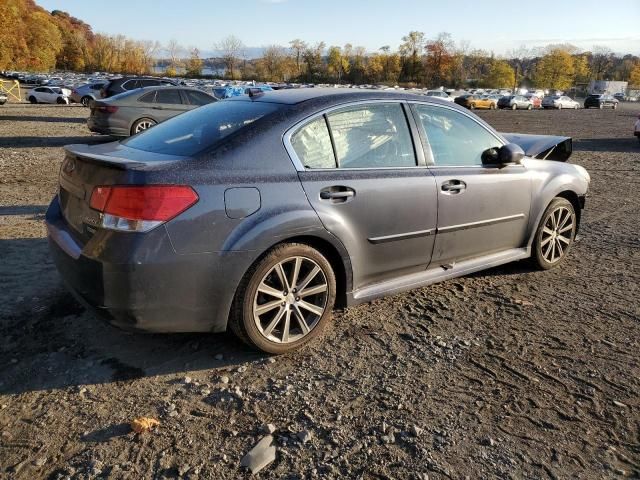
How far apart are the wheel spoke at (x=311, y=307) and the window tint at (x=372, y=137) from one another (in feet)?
3.04

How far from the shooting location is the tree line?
109812 mm

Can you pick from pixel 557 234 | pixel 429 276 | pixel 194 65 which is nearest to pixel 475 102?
pixel 557 234

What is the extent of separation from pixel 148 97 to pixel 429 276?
11.6 m

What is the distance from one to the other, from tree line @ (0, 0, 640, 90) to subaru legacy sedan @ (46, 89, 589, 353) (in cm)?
10588

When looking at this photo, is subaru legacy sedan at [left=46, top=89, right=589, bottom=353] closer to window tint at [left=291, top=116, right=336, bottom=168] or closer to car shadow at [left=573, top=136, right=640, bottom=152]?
window tint at [left=291, top=116, right=336, bottom=168]

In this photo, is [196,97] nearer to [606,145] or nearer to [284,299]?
[284,299]

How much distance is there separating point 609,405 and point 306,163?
221 centimetres

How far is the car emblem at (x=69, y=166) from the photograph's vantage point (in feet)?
10.9

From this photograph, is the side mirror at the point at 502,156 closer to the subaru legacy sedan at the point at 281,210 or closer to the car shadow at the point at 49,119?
the subaru legacy sedan at the point at 281,210

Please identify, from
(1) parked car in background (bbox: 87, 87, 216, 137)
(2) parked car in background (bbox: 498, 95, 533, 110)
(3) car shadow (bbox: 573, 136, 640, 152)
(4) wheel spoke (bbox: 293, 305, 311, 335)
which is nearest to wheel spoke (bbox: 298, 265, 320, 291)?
(4) wheel spoke (bbox: 293, 305, 311, 335)

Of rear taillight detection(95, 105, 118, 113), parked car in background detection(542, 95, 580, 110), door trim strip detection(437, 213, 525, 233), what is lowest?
door trim strip detection(437, 213, 525, 233)

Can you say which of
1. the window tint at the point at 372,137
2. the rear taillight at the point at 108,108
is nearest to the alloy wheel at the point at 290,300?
the window tint at the point at 372,137

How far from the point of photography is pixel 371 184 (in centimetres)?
356

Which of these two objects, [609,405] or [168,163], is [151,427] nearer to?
[168,163]
